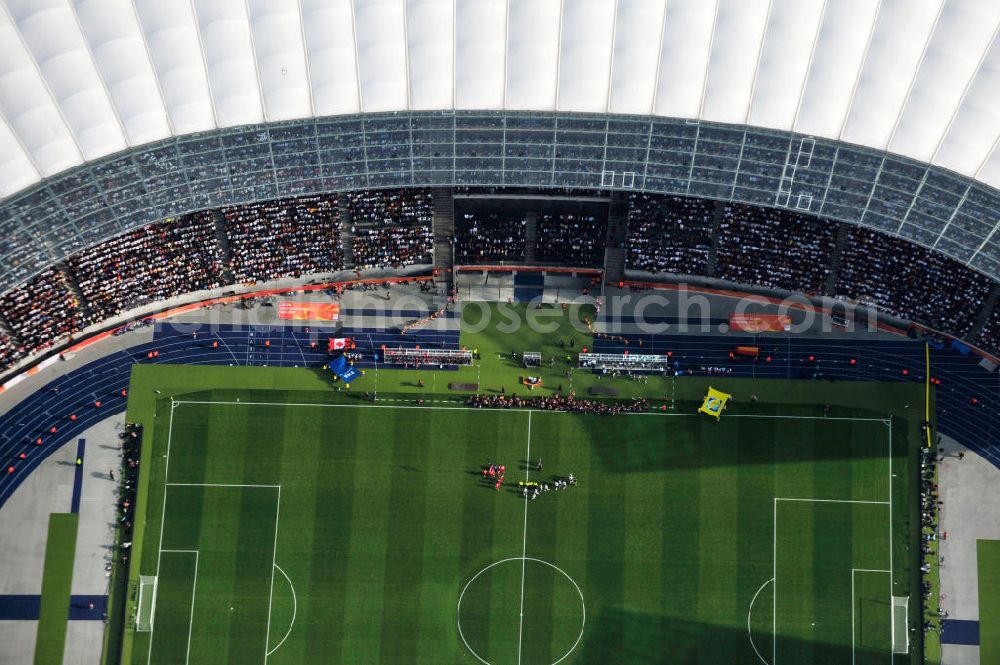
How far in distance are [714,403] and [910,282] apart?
462 inches

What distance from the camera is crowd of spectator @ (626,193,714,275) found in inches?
1994

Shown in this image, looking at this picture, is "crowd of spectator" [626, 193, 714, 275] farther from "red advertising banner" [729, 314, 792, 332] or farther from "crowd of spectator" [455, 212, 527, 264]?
"crowd of spectator" [455, 212, 527, 264]

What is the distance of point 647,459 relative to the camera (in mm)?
51312

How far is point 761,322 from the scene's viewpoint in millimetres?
52219

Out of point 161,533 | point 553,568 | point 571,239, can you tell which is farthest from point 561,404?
point 161,533

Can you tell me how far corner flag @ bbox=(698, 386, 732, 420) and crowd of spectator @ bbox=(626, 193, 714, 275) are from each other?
21.0 feet

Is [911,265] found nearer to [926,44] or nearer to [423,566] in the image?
[926,44]

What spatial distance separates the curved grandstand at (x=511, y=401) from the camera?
47219mm

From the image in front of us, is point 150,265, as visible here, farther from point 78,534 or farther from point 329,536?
point 329,536

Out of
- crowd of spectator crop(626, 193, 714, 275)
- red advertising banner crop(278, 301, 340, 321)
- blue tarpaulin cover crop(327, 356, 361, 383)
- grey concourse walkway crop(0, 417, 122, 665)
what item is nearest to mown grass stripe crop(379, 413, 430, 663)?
blue tarpaulin cover crop(327, 356, 361, 383)

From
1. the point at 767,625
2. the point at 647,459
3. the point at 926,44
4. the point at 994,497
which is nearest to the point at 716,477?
the point at 647,459

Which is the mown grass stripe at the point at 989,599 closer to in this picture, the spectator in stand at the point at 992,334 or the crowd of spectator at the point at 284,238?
the spectator in stand at the point at 992,334

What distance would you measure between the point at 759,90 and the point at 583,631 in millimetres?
27820

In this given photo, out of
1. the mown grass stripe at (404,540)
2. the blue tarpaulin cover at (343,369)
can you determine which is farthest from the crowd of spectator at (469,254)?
the mown grass stripe at (404,540)
